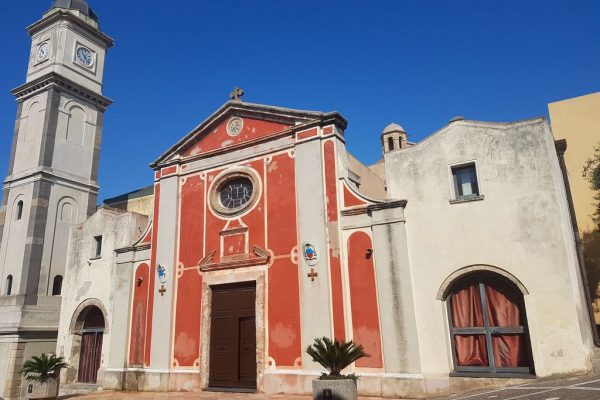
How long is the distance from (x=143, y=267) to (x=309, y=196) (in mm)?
6867

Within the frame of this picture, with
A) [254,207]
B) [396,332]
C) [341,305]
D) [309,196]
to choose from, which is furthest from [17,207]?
[396,332]

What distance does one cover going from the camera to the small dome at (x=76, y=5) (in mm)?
24594

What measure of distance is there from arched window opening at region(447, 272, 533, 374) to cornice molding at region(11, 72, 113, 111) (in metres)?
20.7

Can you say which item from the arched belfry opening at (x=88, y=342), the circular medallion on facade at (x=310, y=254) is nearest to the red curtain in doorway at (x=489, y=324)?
the circular medallion on facade at (x=310, y=254)

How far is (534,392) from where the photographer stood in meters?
8.52

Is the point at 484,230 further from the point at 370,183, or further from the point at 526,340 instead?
the point at 370,183

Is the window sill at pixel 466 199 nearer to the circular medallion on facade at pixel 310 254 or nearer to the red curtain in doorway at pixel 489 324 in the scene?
the red curtain in doorway at pixel 489 324

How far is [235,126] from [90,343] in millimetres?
9782

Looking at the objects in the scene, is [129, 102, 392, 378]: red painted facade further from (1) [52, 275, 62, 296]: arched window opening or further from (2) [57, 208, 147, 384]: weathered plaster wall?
(1) [52, 275, 62, 296]: arched window opening

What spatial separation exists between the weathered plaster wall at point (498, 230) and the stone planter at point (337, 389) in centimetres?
253

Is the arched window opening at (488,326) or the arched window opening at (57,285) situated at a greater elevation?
the arched window opening at (57,285)

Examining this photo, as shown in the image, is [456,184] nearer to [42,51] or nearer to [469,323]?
[469,323]

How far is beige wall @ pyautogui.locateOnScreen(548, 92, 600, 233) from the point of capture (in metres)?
20.7

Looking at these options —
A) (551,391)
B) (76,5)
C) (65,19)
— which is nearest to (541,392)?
(551,391)
